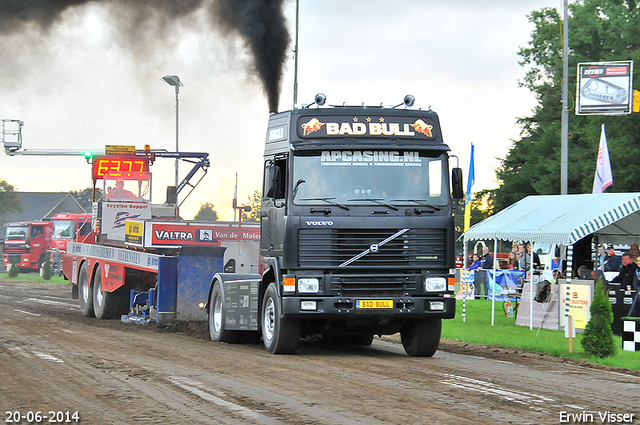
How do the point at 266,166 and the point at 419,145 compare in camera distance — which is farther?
the point at 266,166

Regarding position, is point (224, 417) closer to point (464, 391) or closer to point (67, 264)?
point (464, 391)

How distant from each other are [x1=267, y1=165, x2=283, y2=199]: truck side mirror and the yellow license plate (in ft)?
6.40

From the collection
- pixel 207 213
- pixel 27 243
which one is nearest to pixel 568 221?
pixel 207 213

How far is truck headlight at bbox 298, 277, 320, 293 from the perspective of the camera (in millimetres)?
12586

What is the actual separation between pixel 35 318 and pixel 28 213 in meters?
103

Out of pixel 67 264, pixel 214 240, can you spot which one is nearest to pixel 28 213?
pixel 67 264

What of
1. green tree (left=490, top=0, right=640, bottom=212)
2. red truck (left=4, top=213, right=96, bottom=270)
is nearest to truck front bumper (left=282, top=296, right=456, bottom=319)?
green tree (left=490, top=0, right=640, bottom=212)

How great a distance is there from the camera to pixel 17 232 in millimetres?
53250

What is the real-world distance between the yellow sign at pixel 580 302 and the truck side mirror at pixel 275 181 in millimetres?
7493

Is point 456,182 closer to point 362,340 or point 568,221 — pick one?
point 362,340

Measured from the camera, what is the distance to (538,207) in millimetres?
20156

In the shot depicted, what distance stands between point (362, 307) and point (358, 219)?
4.19 feet

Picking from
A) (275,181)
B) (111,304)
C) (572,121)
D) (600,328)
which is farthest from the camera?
(572,121)

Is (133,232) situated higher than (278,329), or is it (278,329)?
(133,232)
